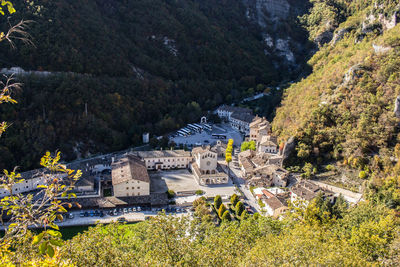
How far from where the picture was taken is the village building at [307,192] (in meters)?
30.0

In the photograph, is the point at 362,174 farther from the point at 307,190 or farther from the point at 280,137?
the point at 280,137

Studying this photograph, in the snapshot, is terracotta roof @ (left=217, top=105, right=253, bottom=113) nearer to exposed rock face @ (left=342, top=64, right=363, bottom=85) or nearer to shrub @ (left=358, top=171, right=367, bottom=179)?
exposed rock face @ (left=342, top=64, right=363, bottom=85)

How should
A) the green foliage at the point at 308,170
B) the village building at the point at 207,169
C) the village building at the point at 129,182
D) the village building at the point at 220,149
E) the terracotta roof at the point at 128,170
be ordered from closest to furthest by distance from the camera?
the village building at the point at 129,182
the terracotta roof at the point at 128,170
the green foliage at the point at 308,170
the village building at the point at 207,169
the village building at the point at 220,149

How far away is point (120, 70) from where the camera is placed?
55469mm

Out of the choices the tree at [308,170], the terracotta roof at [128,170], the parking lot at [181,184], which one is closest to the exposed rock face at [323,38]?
the tree at [308,170]

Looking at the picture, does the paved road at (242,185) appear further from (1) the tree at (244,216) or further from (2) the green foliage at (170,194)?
(2) the green foliage at (170,194)

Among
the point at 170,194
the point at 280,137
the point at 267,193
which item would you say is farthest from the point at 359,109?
the point at 170,194

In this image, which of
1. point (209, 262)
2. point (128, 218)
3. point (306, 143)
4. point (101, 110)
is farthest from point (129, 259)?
point (101, 110)

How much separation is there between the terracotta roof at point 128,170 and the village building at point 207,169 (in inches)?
245

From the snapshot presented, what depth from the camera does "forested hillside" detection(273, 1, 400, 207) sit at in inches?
1294

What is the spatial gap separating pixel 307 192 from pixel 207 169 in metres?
12.6

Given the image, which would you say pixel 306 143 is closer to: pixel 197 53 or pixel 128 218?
pixel 128 218

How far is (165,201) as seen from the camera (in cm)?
3231

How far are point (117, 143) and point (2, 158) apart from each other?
14.3m
